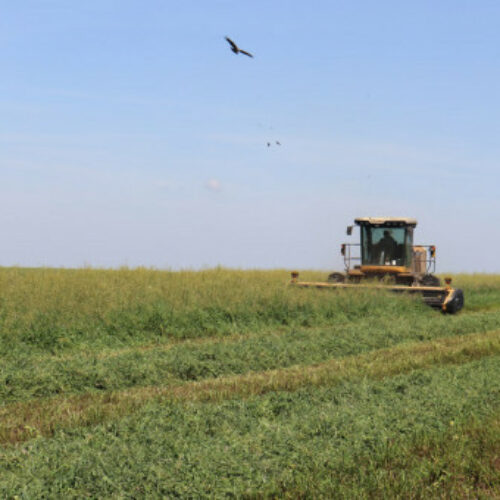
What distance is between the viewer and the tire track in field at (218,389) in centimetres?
611

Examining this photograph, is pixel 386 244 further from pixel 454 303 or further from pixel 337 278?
pixel 454 303

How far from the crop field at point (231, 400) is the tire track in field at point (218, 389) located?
0.10 feet

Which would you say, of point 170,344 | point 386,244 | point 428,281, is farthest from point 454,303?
point 170,344

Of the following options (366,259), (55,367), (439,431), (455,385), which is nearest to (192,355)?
(55,367)

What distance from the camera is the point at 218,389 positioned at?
7.38m

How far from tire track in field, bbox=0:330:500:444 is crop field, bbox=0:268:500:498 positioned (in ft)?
0.10

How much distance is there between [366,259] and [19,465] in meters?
15.0

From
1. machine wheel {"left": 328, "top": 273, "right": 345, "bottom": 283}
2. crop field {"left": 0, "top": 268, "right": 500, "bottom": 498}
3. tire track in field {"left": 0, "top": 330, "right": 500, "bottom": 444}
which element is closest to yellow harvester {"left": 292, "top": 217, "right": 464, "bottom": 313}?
machine wheel {"left": 328, "top": 273, "right": 345, "bottom": 283}

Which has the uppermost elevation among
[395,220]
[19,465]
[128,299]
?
[395,220]

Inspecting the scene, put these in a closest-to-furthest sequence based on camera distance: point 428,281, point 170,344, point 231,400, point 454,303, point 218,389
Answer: point 231,400 → point 218,389 → point 170,344 → point 454,303 → point 428,281

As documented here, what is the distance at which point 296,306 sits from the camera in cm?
1461

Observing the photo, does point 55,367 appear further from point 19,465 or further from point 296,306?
point 296,306

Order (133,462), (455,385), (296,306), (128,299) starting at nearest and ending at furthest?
(133,462), (455,385), (128,299), (296,306)

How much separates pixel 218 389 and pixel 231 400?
86 centimetres
